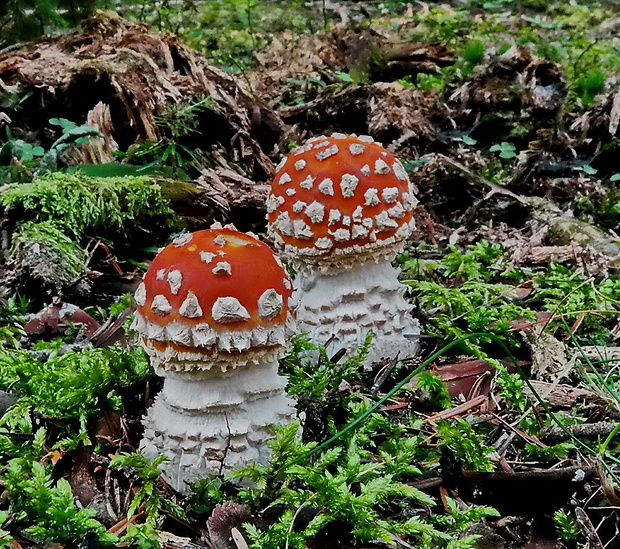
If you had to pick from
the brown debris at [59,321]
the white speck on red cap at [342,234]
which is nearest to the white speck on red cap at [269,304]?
the white speck on red cap at [342,234]

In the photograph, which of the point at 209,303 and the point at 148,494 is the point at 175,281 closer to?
the point at 209,303

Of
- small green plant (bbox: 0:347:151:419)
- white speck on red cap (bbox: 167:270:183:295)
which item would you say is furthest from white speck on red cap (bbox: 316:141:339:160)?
small green plant (bbox: 0:347:151:419)

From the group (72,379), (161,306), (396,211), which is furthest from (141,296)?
(396,211)

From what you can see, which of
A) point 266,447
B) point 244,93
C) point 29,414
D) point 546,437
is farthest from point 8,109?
point 546,437

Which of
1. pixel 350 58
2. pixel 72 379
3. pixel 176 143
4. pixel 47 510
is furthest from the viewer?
pixel 350 58

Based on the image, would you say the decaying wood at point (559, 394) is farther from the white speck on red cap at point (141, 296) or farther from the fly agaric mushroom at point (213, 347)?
the white speck on red cap at point (141, 296)

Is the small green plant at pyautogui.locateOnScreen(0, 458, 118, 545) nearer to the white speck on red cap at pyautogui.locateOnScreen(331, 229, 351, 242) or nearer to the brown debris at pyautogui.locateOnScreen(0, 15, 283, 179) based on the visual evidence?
the white speck on red cap at pyautogui.locateOnScreen(331, 229, 351, 242)

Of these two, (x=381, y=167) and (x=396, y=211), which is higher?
(x=381, y=167)
